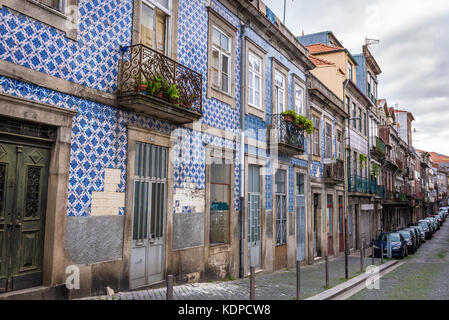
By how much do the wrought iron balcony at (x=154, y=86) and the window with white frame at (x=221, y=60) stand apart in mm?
2214

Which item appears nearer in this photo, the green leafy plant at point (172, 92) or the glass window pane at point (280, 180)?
the green leafy plant at point (172, 92)

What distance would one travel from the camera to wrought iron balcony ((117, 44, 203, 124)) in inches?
311

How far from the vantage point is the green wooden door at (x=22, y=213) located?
6.09 metres

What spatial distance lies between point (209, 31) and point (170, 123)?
324 cm

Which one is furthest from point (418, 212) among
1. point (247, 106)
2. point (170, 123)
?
point (170, 123)

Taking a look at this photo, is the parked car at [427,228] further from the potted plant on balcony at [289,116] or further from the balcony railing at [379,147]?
the potted plant on balcony at [289,116]

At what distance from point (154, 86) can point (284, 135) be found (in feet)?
24.6

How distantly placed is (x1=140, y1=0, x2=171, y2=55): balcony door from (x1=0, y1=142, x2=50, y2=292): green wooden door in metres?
3.69

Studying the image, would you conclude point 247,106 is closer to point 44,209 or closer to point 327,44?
point 44,209

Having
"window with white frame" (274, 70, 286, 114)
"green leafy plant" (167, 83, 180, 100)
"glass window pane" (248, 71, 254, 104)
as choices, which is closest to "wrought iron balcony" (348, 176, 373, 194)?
"window with white frame" (274, 70, 286, 114)

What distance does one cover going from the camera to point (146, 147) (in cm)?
881

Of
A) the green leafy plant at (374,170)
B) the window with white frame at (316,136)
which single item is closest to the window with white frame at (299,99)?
the window with white frame at (316,136)

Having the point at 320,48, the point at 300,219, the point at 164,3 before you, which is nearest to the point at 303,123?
the point at 300,219

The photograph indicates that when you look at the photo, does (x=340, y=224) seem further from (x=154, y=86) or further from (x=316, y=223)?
(x=154, y=86)
